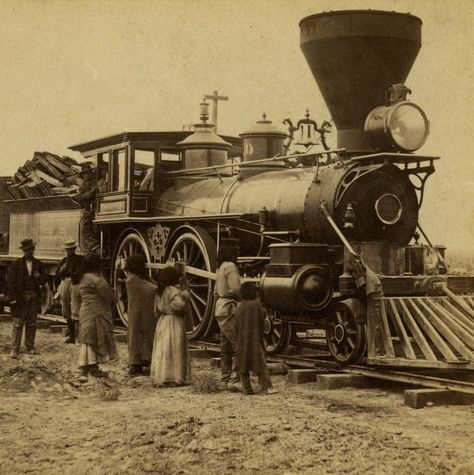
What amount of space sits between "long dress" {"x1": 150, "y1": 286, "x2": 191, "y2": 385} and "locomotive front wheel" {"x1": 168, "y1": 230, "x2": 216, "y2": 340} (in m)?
2.19

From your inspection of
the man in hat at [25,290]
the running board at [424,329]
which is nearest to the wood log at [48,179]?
the man in hat at [25,290]

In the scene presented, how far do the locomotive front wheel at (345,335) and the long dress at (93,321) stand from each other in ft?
7.57

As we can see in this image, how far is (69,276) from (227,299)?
3.77m

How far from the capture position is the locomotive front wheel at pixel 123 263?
41.5 ft

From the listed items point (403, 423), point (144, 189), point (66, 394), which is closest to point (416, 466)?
point (403, 423)

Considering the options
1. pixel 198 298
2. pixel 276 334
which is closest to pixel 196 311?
pixel 198 298

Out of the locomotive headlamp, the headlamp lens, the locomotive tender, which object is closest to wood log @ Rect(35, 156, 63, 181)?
the locomotive tender

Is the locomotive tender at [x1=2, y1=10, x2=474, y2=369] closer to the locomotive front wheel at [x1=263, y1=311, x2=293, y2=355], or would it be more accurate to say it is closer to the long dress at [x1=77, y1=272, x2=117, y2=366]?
the locomotive front wheel at [x1=263, y1=311, x2=293, y2=355]

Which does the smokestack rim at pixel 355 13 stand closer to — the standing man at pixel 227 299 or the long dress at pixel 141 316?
the standing man at pixel 227 299

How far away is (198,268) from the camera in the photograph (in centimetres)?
1130

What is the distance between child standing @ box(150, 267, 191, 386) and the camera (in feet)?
26.6

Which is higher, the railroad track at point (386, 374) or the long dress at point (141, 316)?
the long dress at point (141, 316)

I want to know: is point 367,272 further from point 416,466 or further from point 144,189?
point 144,189

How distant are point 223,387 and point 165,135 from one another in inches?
227
